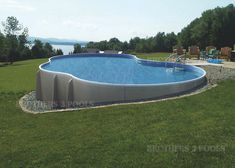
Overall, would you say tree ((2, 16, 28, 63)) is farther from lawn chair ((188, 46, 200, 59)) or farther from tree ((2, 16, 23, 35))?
lawn chair ((188, 46, 200, 59))

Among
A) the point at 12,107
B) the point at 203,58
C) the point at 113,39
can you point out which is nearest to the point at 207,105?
the point at 12,107

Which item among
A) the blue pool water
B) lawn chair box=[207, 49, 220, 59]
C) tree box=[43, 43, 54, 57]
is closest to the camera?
the blue pool water

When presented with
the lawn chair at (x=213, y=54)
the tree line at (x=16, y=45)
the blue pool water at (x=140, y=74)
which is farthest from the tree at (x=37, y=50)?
the lawn chair at (x=213, y=54)

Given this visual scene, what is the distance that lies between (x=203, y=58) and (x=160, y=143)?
20071mm

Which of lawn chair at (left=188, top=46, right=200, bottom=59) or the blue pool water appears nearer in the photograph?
the blue pool water

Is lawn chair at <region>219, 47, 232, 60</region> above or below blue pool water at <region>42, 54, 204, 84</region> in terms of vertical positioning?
above

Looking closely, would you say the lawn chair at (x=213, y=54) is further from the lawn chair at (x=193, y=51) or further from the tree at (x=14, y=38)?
the tree at (x=14, y=38)

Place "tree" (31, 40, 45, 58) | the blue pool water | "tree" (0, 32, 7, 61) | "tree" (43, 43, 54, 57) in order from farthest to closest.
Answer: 1. "tree" (43, 43, 54, 57)
2. "tree" (31, 40, 45, 58)
3. "tree" (0, 32, 7, 61)
4. the blue pool water

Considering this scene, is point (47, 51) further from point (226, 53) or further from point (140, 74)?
point (140, 74)

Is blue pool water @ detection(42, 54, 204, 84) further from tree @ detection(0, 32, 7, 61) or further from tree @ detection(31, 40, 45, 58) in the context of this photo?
tree @ detection(31, 40, 45, 58)

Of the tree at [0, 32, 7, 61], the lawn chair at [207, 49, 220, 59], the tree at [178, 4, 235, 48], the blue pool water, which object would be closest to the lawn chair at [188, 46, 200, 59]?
the lawn chair at [207, 49, 220, 59]

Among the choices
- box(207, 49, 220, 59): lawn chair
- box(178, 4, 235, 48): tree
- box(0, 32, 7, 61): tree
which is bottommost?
box(0, 32, 7, 61): tree

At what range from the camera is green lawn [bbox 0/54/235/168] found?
20.1ft

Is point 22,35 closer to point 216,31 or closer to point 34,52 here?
point 34,52
